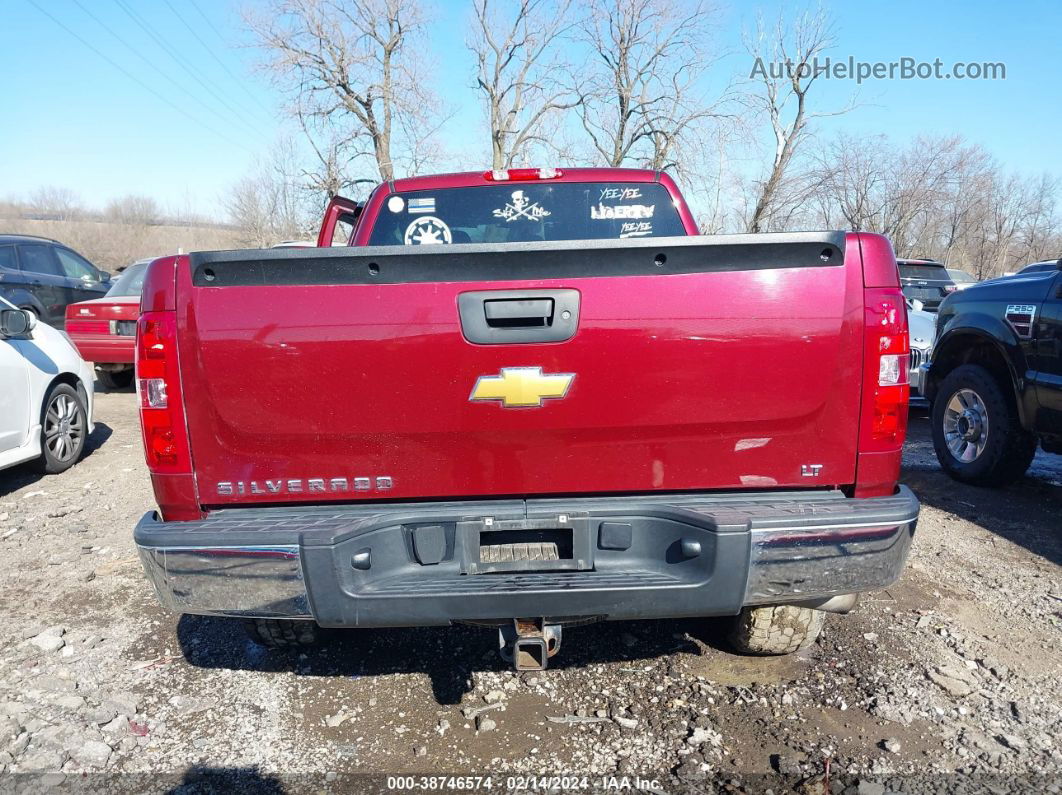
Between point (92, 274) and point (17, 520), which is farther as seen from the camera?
point (92, 274)

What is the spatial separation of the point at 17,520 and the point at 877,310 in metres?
5.44

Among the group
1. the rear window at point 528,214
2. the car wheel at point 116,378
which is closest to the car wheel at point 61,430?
the car wheel at point 116,378

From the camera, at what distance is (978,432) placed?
517 cm

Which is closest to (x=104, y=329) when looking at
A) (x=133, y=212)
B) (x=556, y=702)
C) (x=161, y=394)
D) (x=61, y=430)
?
(x=61, y=430)

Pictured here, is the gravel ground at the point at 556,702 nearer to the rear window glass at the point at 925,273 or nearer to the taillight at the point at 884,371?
the taillight at the point at 884,371

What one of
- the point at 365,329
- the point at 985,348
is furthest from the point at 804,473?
the point at 985,348

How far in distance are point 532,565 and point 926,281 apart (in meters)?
12.0

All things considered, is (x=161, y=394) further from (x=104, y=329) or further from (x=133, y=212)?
(x=133, y=212)

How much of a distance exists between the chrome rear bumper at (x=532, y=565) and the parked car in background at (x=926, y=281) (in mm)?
9490

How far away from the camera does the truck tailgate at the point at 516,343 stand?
84.2 inches

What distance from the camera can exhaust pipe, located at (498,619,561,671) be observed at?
217 cm

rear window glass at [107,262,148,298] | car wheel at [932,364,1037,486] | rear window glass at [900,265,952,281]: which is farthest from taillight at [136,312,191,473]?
rear window glass at [900,265,952,281]

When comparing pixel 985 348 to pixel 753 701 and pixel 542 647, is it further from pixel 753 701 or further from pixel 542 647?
pixel 542 647

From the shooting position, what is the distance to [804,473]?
7.39ft
